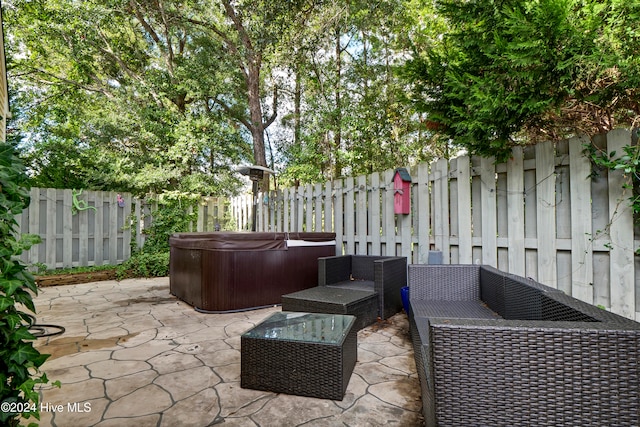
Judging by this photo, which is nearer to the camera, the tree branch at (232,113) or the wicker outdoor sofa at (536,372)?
the wicker outdoor sofa at (536,372)

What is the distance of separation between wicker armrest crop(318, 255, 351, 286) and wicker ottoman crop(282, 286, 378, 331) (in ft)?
0.91

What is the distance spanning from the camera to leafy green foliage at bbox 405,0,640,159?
192 centimetres

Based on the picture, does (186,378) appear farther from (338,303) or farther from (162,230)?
(162,230)

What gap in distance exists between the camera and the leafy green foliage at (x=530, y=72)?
1.92m

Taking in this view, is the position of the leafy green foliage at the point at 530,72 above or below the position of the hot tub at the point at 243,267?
above

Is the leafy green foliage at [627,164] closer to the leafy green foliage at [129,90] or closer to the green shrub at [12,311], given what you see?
the green shrub at [12,311]

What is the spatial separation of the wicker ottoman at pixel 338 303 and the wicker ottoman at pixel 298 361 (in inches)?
25.3

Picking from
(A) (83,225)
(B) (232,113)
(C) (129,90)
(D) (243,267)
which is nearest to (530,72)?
(D) (243,267)

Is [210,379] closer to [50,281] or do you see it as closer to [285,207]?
Result: [285,207]

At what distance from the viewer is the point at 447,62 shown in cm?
297

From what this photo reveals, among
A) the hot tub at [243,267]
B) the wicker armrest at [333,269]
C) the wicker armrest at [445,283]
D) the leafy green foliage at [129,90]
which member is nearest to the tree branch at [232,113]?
the leafy green foliage at [129,90]

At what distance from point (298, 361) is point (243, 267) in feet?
6.46

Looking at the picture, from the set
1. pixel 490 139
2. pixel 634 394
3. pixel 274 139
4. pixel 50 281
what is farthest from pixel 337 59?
pixel 634 394

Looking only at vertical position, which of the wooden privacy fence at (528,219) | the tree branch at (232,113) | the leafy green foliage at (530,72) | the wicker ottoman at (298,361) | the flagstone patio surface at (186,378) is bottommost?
the flagstone patio surface at (186,378)
